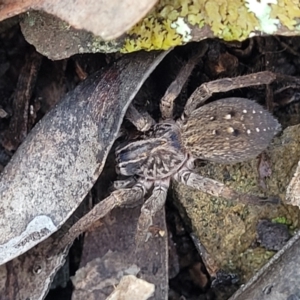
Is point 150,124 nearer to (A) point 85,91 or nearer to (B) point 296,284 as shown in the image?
(A) point 85,91

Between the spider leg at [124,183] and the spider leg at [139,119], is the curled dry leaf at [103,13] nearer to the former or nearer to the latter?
the spider leg at [139,119]

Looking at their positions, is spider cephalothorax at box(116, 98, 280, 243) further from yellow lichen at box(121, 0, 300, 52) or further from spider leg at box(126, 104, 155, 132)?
yellow lichen at box(121, 0, 300, 52)

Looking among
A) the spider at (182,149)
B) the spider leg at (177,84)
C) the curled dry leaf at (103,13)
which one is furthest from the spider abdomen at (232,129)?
the curled dry leaf at (103,13)

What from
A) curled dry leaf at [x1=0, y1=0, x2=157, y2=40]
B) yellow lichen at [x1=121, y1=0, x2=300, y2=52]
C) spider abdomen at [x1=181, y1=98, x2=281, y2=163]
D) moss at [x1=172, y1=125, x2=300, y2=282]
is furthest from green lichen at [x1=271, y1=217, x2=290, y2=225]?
curled dry leaf at [x1=0, y1=0, x2=157, y2=40]

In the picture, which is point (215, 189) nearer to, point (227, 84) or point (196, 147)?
point (196, 147)

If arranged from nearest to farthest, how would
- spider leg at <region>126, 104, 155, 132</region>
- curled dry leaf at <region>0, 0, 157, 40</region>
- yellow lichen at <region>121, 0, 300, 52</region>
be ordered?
curled dry leaf at <region>0, 0, 157, 40</region>
yellow lichen at <region>121, 0, 300, 52</region>
spider leg at <region>126, 104, 155, 132</region>

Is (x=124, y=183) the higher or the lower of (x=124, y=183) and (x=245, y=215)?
the higher

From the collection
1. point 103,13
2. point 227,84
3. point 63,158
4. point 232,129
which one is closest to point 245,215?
point 232,129
